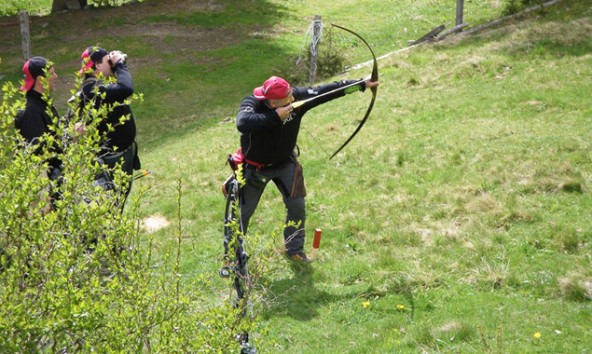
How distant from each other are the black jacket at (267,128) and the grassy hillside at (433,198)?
38.7 inches

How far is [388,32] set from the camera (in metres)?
25.4

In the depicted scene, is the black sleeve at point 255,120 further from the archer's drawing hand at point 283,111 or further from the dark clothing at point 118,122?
the dark clothing at point 118,122

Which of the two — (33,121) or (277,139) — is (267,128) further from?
(33,121)

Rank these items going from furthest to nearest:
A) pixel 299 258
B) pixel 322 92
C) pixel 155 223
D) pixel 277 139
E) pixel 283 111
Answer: pixel 155 223
pixel 299 258
pixel 322 92
pixel 277 139
pixel 283 111

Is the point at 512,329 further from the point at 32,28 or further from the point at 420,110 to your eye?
the point at 32,28

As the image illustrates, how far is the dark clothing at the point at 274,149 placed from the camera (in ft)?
25.4


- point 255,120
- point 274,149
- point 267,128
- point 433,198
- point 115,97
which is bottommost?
point 433,198

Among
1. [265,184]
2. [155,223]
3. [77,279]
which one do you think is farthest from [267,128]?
[77,279]

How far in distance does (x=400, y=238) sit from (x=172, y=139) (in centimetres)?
974

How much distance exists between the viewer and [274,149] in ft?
26.3

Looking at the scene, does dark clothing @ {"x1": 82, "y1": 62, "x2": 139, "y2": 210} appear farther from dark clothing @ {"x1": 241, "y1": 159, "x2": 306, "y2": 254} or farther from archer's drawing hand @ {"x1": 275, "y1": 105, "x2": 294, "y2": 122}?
archer's drawing hand @ {"x1": 275, "y1": 105, "x2": 294, "y2": 122}

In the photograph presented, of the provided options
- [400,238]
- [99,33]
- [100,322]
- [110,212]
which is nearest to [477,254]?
[400,238]

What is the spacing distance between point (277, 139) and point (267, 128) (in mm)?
260

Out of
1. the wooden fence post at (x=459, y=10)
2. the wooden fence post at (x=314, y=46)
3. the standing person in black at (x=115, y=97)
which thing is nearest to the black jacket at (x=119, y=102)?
the standing person in black at (x=115, y=97)
